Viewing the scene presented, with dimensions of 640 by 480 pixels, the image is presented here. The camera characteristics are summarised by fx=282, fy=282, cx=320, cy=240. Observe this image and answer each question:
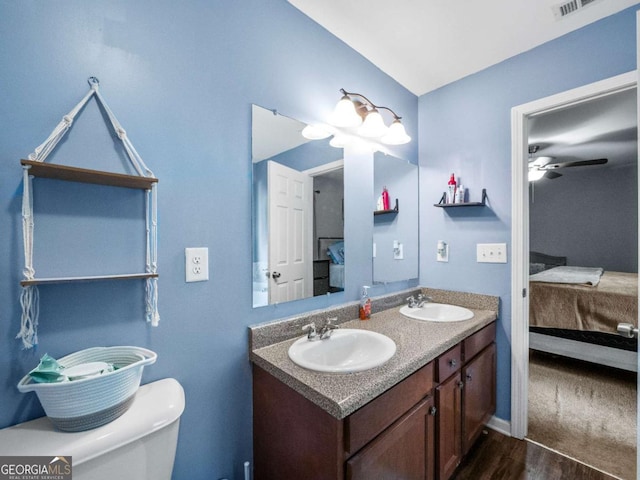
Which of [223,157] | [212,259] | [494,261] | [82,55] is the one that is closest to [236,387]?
[212,259]

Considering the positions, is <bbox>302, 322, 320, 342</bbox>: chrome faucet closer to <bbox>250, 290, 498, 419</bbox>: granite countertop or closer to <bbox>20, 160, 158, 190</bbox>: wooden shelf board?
<bbox>250, 290, 498, 419</bbox>: granite countertop

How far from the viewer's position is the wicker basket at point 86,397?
69 centimetres

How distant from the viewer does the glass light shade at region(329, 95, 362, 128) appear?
4.84 feet

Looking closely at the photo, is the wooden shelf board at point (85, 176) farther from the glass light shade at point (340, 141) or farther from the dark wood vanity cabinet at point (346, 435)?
the glass light shade at point (340, 141)

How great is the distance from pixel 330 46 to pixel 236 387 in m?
1.77

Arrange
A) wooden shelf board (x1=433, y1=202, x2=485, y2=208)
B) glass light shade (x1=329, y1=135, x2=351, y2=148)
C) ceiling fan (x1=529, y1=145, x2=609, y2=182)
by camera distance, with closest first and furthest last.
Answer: glass light shade (x1=329, y1=135, x2=351, y2=148) < wooden shelf board (x1=433, y1=202, x2=485, y2=208) < ceiling fan (x1=529, y1=145, x2=609, y2=182)

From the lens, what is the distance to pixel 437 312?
1.92 m

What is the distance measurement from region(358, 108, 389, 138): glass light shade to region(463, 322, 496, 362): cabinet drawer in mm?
1268

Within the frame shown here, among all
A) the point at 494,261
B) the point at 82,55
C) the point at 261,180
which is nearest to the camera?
the point at 82,55

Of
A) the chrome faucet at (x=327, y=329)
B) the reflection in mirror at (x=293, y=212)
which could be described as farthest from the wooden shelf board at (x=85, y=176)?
the chrome faucet at (x=327, y=329)

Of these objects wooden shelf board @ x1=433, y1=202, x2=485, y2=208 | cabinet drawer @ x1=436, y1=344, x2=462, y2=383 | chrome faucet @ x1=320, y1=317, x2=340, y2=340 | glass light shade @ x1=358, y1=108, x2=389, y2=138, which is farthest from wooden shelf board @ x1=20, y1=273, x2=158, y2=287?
wooden shelf board @ x1=433, y1=202, x2=485, y2=208

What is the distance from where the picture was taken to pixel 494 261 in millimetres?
1826

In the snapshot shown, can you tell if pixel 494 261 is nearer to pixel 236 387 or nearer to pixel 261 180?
pixel 261 180

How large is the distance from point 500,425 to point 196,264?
2.11 meters
